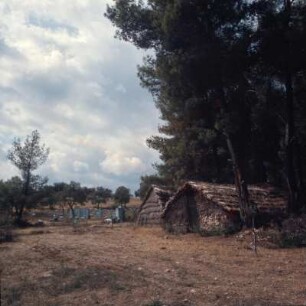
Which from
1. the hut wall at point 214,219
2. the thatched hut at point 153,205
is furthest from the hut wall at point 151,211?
the hut wall at point 214,219

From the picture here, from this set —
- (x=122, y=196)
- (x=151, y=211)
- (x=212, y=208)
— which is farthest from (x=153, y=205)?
(x=122, y=196)

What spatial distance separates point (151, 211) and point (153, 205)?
52cm

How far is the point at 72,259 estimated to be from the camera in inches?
564

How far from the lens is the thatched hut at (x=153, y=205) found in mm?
31203

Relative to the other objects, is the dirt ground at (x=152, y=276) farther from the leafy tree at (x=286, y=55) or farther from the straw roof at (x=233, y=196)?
the leafy tree at (x=286, y=55)

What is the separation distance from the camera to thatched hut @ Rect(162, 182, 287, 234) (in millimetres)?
22688

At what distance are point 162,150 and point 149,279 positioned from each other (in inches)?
855

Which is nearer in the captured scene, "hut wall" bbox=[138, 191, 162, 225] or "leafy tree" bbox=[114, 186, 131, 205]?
"hut wall" bbox=[138, 191, 162, 225]

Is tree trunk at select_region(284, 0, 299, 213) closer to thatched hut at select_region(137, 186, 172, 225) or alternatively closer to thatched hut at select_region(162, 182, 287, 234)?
thatched hut at select_region(162, 182, 287, 234)

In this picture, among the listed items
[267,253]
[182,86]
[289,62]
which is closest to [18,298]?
[267,253]

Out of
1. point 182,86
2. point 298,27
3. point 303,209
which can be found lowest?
point 303,209

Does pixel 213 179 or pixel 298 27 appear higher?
pixel 298 27

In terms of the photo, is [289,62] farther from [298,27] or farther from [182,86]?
[182,86]

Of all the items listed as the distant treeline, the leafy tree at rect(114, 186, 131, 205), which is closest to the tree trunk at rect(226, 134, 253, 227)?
the distant treeline
